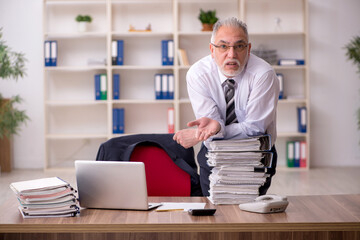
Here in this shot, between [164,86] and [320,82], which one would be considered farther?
[320,82]

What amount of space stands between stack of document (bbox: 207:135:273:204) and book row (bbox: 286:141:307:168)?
4.34m

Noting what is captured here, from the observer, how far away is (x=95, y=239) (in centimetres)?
187

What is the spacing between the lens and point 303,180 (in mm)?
5617

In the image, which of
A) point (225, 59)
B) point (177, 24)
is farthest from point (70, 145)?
point (225, 59)

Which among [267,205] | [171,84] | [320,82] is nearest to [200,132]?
[267,205]

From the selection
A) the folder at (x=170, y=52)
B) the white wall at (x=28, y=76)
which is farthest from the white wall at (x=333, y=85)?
the white wall at (x=28, y=76)

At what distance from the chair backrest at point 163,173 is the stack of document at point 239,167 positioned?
745 mm

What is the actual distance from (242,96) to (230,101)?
0.08m

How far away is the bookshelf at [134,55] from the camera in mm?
6473

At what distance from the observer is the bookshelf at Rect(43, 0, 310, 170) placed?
6.47 meters

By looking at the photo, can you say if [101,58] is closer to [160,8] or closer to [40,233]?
[160,8]

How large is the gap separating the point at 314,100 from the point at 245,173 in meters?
4.70

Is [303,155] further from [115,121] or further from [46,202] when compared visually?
[46,202]

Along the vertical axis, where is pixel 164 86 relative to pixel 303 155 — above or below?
above
